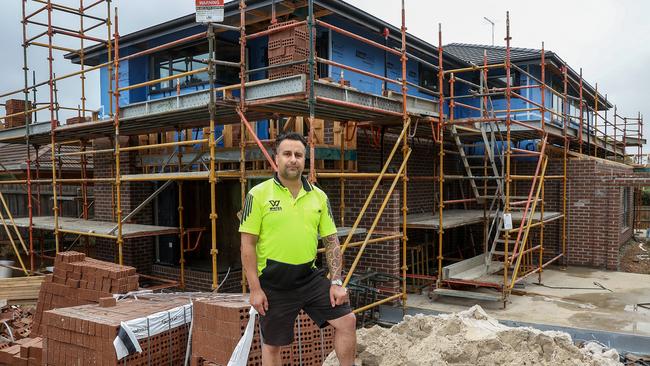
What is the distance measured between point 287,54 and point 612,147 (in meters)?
17.3

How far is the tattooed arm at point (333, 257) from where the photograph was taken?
4.03m

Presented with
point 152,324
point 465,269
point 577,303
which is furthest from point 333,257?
point 577,303

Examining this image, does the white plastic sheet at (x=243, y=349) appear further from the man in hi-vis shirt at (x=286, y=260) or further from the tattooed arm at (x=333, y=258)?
the tattooed arm at (x=333, y=258)

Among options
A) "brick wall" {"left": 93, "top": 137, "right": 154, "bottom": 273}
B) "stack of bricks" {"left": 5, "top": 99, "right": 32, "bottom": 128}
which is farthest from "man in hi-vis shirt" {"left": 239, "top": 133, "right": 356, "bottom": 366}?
"stack of bricks" {"left": 5, "top": 99, "right": 32, "bottom": 128}

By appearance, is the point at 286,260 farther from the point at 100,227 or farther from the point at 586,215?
the point at 586,215

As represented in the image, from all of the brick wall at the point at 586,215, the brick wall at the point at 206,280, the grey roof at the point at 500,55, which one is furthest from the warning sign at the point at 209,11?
the brick wall at the point at 586,215

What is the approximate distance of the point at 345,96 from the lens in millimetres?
6418

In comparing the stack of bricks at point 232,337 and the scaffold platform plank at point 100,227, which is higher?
the scaffold platform plank at point 100,227

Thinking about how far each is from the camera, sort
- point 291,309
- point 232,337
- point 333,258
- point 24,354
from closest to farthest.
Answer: point 291,309, point 333,258, point 232,337, point 24,354

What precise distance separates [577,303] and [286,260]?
6915 millimetres

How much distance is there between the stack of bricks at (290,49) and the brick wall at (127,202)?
19.6ft

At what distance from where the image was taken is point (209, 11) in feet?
21.6

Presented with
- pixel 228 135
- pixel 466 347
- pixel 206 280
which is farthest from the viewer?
pixel 206 280

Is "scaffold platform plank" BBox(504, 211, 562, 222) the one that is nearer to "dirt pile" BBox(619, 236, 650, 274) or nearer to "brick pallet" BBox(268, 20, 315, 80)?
"dirt pile" BBox(619, 236, 650, 274)
